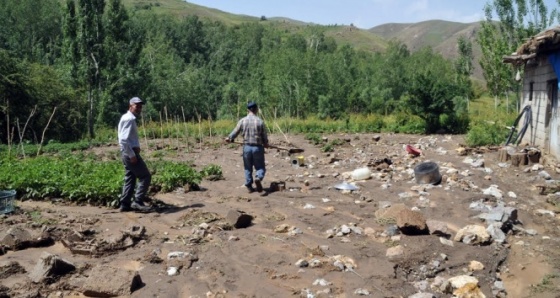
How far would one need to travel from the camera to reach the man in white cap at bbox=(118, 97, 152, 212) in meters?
6.66

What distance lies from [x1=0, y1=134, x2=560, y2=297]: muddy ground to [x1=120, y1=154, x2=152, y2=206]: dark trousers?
0.26 metres

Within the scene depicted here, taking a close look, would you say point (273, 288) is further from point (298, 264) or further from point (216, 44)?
point (216, 44)

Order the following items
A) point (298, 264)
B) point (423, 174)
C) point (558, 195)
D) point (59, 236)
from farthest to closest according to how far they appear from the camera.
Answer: point (423, 174) → point (558, 195) → point (59, 236) → point (298, 264)

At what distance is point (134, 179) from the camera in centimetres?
687

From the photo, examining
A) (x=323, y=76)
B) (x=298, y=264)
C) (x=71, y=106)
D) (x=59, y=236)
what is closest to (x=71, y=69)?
(x=71, y=106)

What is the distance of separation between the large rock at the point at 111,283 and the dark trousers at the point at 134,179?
2.49 meters

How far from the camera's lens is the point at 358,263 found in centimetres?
493

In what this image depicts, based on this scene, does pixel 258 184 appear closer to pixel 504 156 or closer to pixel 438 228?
pixel 438 228

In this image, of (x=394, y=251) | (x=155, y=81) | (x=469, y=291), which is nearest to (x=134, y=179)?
(x=394, y=251)

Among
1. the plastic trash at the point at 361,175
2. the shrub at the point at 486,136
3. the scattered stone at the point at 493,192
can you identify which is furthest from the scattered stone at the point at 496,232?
the shrub at the point at 486,136

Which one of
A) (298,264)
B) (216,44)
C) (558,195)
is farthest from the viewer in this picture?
(216,44)

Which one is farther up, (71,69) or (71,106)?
(71,69)

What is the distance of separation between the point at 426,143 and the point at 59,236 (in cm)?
1136

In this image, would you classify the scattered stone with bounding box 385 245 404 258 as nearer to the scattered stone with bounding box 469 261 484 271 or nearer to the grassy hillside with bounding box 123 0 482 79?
the scattered stone with bounding box 469 261 484 271
